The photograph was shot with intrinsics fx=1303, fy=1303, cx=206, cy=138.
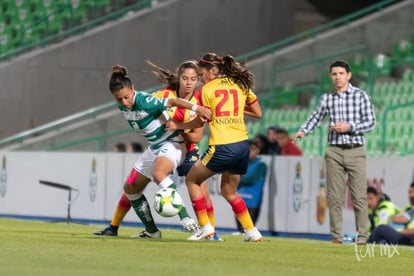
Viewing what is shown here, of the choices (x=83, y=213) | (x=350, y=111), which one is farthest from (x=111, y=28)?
(x=350, y=111)

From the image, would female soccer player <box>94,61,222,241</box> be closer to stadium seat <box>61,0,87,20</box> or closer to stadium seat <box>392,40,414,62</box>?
stadium seat <box>392,40,414,62</box>

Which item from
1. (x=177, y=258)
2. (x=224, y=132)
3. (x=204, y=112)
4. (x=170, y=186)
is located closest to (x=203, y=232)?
(x=170, y=186)

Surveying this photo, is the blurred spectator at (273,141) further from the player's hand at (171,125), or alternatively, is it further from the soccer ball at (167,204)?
the soccer ball at (167,204)

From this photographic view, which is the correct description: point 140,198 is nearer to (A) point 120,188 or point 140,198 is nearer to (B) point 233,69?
(B) point 233,69

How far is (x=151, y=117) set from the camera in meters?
14.1

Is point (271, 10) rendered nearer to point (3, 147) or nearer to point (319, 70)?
point (319, 70)

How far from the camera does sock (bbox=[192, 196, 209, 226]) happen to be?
14.0 metres

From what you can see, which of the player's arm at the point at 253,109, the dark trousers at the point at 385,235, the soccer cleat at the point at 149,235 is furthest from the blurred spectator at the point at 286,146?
the player's arm at the point at 253,109

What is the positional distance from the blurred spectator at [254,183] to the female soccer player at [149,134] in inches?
258

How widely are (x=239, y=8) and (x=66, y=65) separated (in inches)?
180

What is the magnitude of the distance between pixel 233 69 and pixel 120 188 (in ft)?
29.8

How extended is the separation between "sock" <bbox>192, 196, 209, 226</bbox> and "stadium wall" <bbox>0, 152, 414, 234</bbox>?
5.92m

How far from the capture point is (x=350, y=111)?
1630cm

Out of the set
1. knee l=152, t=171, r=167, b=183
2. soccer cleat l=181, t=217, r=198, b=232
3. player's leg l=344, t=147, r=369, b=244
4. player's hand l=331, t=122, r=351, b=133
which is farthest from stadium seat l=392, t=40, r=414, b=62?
soccer cleat l=181, t=217, r=198, b=232
